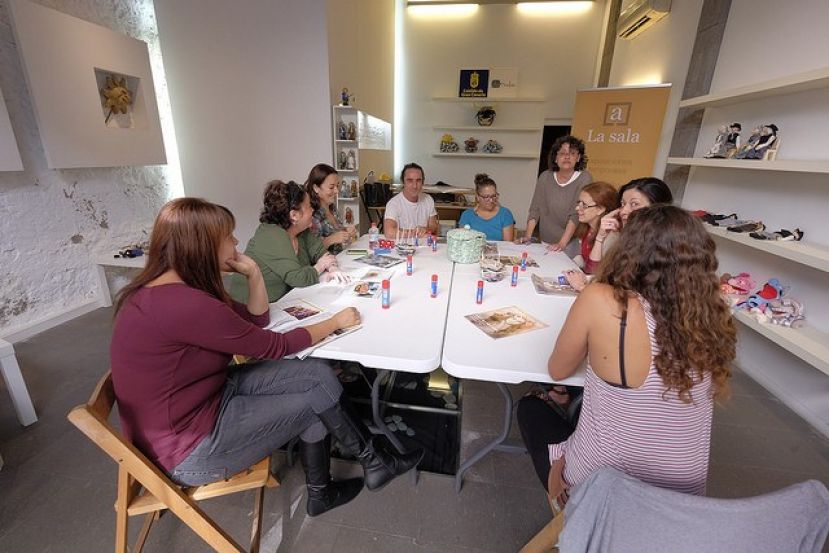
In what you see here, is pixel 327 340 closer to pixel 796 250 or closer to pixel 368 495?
pixel 368 495

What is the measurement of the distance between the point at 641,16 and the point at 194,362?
16.0ft

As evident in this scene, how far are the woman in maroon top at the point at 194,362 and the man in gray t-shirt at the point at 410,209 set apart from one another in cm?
178

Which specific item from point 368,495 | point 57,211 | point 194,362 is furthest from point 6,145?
point 368,495

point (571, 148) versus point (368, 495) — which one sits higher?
point (571, 148)

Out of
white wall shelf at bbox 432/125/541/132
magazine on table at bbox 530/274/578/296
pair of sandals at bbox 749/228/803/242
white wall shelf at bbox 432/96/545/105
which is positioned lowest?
magazine on table at bbox 530/274/578/296

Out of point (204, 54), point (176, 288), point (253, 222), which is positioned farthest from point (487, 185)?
point (204, 54)

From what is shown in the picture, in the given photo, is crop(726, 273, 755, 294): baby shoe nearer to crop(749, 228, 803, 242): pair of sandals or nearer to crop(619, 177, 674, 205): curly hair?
crop(749, 228, 803, 242): pair of sandals

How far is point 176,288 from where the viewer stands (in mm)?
992

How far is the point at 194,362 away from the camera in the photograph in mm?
1047

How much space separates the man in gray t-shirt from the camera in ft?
9.56

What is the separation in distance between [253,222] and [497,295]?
133 inches

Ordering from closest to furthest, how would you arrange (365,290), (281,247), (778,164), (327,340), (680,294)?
1. (680,294)
2. (327,340)
3. (365,290)
4. (281,247)
5. (778,164)

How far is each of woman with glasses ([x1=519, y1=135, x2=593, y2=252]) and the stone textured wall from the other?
3.55 meters

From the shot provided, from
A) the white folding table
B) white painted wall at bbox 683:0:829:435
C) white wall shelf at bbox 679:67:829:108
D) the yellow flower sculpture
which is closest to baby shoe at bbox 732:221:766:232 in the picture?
white painted wall at bbox 683:0:829:435
